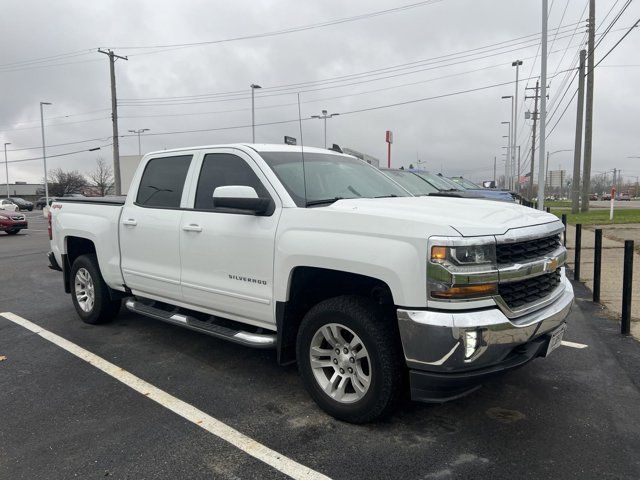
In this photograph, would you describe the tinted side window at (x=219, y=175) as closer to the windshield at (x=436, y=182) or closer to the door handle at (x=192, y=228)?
the door handle at (x=192, y=228)

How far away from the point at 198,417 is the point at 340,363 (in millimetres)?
1091

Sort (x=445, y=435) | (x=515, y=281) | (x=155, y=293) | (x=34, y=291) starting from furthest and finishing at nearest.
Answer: (x=34, y=291), (x=155, y=293), (x=445, y=435), (x=515, y=281)

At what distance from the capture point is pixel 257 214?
382cm

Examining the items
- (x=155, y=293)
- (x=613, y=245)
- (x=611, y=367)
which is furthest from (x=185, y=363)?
(x=613, y=245)

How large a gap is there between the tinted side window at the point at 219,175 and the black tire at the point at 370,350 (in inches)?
48.3

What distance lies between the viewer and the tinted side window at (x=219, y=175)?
164 inches

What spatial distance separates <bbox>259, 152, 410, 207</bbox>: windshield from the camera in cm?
394

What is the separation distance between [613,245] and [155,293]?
440 inches

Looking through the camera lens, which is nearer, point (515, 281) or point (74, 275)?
point (515, 281)

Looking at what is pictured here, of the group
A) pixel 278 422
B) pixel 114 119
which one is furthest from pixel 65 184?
pixel 278 422

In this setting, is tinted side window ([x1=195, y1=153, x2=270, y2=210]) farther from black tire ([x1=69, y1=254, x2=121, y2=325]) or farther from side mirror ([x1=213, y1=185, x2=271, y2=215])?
black tire ([x1=69, y1=254, x2=121, y2=325])

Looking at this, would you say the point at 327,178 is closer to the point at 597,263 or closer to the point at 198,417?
the point at 198,417

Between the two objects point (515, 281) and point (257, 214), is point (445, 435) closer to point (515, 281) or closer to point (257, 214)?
point (515, 281)

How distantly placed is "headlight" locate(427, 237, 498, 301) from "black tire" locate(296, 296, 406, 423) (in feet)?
1.52
